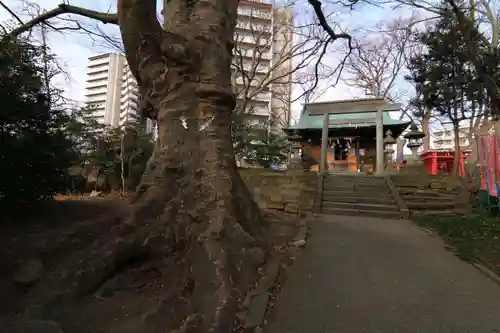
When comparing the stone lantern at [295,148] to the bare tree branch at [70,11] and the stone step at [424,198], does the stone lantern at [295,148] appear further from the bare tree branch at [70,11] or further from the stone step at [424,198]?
the bare tree branch at [70,11]

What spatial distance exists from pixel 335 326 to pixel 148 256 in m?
1.87

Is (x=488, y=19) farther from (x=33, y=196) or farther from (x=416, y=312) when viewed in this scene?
(x=33, y=196)

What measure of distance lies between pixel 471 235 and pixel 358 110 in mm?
9308

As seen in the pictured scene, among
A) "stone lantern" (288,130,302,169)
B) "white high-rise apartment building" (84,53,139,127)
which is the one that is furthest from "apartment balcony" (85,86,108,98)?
"stone lantern" (288,130,302,169)

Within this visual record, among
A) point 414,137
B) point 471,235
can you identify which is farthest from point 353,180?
point 471,235

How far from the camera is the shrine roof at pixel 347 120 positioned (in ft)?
51.7

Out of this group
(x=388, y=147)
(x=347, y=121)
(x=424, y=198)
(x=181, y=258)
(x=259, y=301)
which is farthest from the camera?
(x=347, y=121)

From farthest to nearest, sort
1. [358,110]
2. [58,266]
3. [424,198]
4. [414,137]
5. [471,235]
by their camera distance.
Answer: [358,110] → [414,137] → [424,198] → [471,235] → [58,266]

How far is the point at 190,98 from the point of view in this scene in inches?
148

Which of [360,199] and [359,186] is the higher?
[359,186]

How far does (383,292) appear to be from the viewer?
3.33 metres

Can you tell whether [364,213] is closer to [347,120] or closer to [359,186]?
A: [359,186]

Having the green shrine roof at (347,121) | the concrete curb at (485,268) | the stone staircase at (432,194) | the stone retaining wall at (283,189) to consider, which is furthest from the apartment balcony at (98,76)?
the concrete curb at (485,268)

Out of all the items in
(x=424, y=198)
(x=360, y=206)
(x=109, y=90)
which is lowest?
(x=360, y=206)
